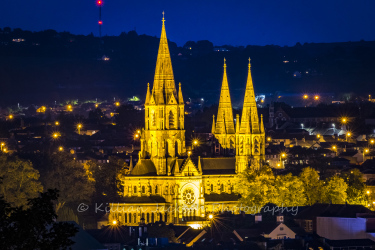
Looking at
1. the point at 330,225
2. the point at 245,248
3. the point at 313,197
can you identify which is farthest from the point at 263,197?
the point at 245,248

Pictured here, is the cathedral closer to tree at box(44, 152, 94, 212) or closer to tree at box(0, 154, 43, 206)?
tree at box(0, 154, 43, 206)

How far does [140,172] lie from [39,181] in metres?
13.5

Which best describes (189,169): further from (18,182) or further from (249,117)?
(18,182)

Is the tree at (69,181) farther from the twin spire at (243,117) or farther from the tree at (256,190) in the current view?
the tree at (256,190)

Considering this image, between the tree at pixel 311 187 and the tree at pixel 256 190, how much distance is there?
2.59 meters

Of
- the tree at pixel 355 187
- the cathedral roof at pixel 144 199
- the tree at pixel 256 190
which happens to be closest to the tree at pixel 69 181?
the cathedral roof at pixel 144 199

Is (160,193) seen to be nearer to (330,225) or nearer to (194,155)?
(194,155)

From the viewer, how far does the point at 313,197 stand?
117 m

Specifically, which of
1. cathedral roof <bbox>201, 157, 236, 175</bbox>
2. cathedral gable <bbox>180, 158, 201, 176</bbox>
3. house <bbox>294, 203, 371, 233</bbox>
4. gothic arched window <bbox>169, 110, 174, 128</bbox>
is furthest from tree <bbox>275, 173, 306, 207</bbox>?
house <bbox>294, 203, 371, 233</bbox>

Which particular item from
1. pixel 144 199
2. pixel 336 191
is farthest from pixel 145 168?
pixel 336 191

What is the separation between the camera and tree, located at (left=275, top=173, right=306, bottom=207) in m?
115

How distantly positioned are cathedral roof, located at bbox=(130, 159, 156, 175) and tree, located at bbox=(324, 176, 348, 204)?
44.3 ft

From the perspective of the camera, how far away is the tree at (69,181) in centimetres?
12600

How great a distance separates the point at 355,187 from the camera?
123 meters
